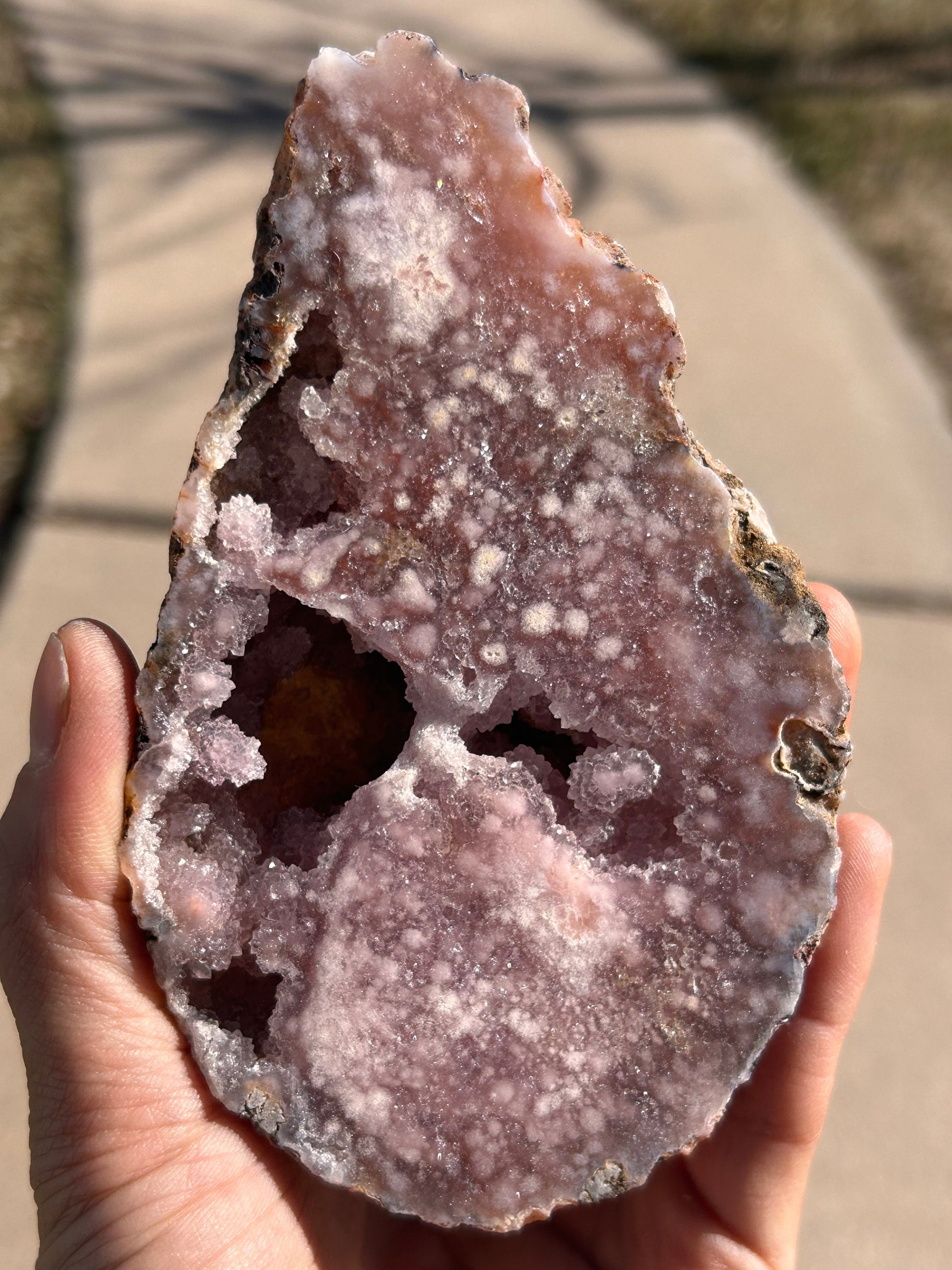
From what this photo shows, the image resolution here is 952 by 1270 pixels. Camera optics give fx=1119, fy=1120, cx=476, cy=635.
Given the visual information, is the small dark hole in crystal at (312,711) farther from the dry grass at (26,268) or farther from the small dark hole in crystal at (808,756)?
the dry grass at (26,268)

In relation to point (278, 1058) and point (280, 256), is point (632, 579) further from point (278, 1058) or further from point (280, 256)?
point (278, 1058)

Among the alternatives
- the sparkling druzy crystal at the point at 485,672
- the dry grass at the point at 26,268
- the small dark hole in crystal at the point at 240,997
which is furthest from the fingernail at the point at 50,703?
the dry grass at the point at 26,268

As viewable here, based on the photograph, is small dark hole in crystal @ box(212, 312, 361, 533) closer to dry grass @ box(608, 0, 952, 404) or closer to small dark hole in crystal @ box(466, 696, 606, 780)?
small dark hole in crystal @ box(466, 696, 606, 780)

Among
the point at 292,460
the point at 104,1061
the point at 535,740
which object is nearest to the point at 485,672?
the point at 535,740

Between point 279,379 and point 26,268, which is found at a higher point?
point 26,268

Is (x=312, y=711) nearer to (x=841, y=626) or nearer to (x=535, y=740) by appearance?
(x=535, y=740)
